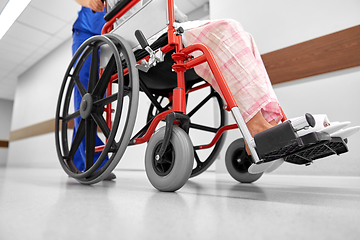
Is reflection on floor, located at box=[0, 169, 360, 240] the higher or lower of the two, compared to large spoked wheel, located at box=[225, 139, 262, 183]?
lower

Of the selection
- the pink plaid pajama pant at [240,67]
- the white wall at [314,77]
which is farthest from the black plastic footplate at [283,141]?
the white wall at [314,77]

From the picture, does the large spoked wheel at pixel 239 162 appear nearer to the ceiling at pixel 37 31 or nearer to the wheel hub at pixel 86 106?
the wheel hub at pixel 86 106

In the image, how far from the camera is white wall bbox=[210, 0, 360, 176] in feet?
5.28

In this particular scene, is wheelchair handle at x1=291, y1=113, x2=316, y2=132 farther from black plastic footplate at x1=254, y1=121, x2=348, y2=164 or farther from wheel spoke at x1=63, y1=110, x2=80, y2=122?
wheel spoke at x1=63, y1=110, x2=80, y2=122

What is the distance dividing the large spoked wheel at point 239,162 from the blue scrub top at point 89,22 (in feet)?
4.14

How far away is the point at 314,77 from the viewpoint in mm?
1763

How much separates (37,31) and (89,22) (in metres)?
3.22

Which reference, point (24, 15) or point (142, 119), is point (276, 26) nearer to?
point (142, 119)

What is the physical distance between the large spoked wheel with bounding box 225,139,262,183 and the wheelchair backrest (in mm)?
680

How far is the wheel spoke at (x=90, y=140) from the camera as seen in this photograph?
3.28 feet

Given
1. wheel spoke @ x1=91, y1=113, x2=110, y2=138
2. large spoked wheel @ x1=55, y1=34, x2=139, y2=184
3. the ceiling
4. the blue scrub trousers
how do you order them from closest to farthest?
large spoked wheel @ x1=55, y1=34, x2=139, y2=184, wheel spoke @ x1=91, y1=113, x2=110, y2=138, the blue scrub trousers, the ceiling

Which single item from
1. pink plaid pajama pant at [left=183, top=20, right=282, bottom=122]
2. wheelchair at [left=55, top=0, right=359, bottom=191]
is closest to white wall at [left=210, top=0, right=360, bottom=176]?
wheelchair at [left=55, top=0, right=359, bottom=191]

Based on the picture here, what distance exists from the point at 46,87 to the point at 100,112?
14.6ft

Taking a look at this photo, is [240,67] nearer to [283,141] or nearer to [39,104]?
[283,141]
